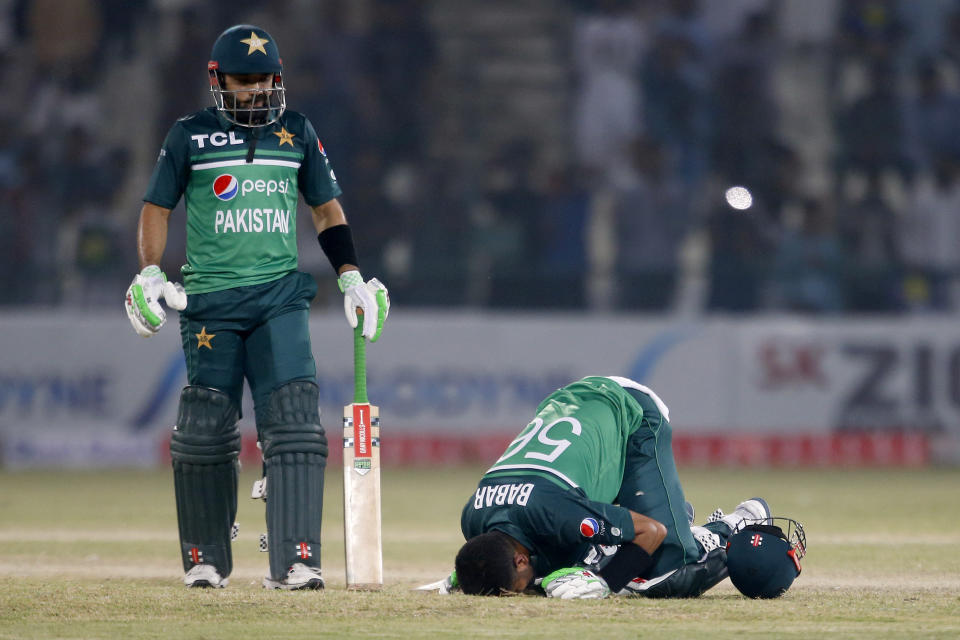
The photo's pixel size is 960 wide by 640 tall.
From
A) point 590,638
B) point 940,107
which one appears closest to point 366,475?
point 590,638

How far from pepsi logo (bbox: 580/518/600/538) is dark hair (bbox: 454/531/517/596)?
0.90 feet

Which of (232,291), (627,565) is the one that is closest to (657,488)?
(627,565)

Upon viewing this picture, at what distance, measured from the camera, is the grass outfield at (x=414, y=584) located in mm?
4836

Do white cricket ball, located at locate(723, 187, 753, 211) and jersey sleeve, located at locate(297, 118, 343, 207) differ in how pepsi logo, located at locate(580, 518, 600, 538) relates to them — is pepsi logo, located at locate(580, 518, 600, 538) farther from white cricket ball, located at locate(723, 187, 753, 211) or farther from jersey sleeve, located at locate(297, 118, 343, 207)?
white cricket ball, located at locate(723, 187, 753, 211)

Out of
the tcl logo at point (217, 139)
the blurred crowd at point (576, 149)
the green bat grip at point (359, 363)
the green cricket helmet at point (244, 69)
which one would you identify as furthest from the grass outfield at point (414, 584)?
the blurred crowd at point (576, 149)

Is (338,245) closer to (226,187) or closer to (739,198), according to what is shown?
(226,187)

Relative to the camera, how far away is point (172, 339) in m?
14.6

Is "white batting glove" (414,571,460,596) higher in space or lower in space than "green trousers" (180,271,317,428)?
lower

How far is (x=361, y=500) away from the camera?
5871 mm

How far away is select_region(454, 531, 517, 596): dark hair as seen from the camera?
541 centimetres

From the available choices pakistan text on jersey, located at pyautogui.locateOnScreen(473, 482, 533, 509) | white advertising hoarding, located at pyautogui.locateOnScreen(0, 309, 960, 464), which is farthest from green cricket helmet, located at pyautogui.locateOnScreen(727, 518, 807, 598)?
white advertising hoarding, located at pyautogui.locateOnScreen(0, 309, 960, 464)

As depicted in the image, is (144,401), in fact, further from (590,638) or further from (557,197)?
(590,638)

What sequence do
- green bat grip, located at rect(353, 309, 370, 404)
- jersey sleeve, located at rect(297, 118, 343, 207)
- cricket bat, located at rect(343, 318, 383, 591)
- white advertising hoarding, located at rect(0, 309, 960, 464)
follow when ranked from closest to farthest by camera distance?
cricket bat, located at rect(343, 318, 383, 591), green bat grip, located at rect(353, 309, 370, 404), jersey sleeve, located at rect(297, 118, 343, 207), white advertising hoarding, located at rect(0, 309, 960, 464)

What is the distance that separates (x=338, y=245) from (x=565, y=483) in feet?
4.78
